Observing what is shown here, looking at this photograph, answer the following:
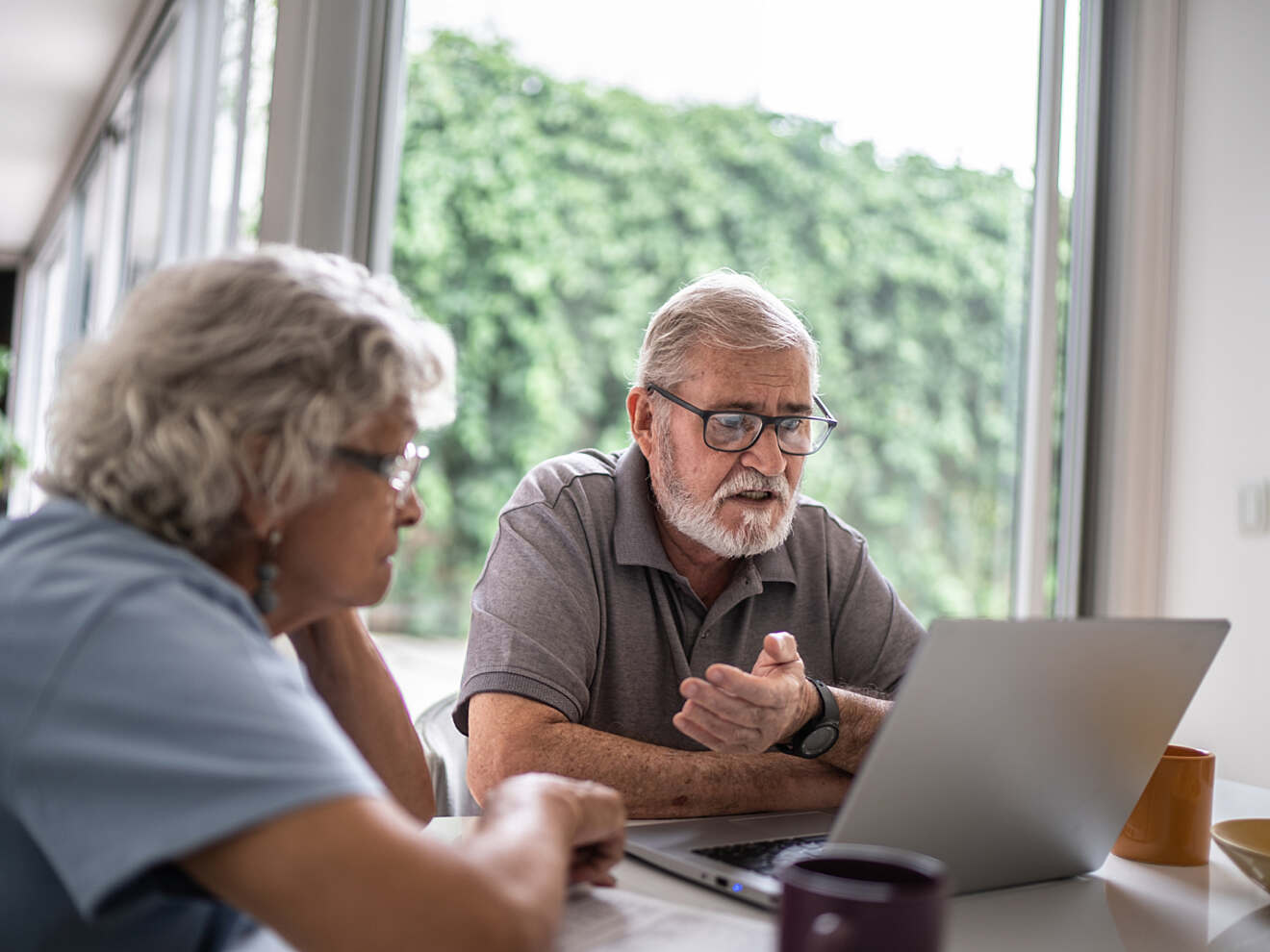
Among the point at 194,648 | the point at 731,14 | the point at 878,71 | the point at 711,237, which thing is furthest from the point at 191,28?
the point at 194,648

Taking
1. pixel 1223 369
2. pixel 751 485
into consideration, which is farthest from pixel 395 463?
pixel 1223 369

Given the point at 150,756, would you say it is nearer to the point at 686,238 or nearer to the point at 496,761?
the point at 496,761

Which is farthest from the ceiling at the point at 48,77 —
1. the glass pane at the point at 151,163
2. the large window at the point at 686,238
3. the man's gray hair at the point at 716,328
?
the man's gray hair at the point at 716,328

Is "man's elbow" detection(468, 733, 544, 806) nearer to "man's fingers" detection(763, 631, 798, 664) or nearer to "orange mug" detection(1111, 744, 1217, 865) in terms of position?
"man's fingers" detection(763, 631, 798, 664)

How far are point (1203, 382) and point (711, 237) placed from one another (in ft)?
9.77

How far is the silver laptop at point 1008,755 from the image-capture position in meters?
0.82

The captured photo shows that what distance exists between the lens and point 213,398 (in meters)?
0.76

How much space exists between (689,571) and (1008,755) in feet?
2.60

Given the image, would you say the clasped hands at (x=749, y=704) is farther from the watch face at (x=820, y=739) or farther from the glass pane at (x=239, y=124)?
the glass pane at (x=239, y=124)

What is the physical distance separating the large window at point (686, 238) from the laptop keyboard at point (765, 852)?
252 cm

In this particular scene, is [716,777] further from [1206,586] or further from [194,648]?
[1206,586]

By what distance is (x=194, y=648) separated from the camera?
25.2 inches

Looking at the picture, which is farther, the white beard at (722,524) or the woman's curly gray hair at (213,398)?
the white beard at (722,524)

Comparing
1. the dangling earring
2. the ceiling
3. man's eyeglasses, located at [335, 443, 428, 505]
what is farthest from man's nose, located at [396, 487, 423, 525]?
the ceiling
